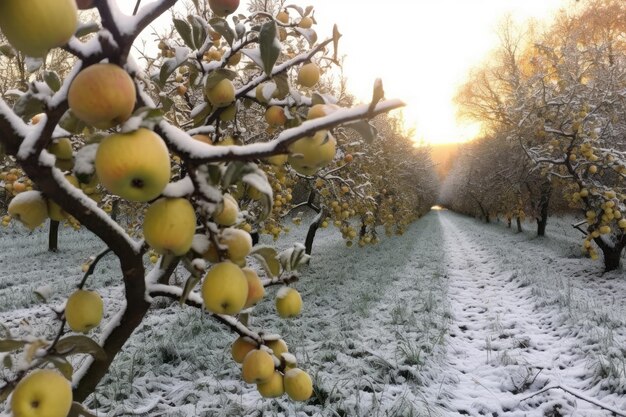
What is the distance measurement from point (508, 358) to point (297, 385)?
455cm

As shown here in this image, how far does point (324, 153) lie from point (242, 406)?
141 inches

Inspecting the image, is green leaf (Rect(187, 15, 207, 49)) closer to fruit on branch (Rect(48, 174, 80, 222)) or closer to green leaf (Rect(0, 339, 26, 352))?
fruit on branch (Rect(48, 174, 80, 222))

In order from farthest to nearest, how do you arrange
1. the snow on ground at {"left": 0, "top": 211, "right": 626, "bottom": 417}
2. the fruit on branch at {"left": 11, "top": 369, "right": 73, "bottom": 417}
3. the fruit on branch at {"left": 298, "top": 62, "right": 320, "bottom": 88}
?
1. the snow on ground at {"left": 0, "top": 211, "right": 626, "bottom": 417}
2. the fruit on branch at {"left": 298, "top": 62, "right": 320, "bottom": 88}
3. the fruit on branch at {"left": 11, "top": 369, "right": 73, "bottom": 417}

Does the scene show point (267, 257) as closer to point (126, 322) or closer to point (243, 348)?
point (243, 348)

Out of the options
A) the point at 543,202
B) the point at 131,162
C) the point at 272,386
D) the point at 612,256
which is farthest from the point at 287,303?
the point at 543,202

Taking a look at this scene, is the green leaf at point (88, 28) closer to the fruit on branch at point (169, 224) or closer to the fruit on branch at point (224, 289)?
the fruit on branch at point (169, 224)

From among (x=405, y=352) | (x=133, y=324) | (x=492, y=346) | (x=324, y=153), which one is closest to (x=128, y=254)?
(x=133, y=324)

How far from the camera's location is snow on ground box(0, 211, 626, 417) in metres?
3.94

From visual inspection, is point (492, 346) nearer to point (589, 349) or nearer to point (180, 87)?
point (589, 349)

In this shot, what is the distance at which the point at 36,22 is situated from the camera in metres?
0.56

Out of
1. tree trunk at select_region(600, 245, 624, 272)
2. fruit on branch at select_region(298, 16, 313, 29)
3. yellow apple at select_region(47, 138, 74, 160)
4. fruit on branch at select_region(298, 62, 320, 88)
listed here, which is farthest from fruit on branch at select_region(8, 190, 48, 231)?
tree trunk at select_region(600, 245, 624, 272)

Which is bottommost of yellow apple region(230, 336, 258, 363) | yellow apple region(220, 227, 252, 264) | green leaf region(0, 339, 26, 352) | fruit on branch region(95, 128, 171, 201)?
yellow apple region(230, 336, 258, 363)

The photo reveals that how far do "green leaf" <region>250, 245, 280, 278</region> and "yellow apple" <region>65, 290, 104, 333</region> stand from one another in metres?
0.56

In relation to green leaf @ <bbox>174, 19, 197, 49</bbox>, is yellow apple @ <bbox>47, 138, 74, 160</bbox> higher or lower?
lower
